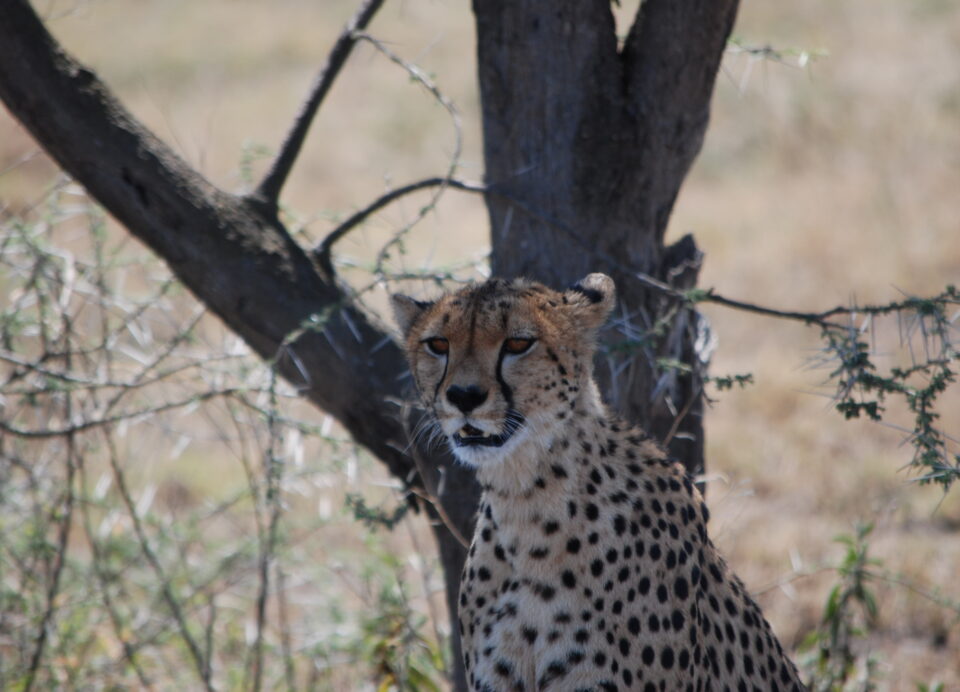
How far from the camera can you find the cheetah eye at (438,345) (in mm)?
2385

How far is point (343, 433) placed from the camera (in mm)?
5051

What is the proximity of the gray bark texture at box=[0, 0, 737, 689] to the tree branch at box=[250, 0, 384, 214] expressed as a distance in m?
0.03

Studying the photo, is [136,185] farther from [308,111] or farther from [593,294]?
[593,294]

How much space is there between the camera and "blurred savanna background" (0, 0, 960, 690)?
3.45 metres

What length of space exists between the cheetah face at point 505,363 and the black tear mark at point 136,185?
0.95 m

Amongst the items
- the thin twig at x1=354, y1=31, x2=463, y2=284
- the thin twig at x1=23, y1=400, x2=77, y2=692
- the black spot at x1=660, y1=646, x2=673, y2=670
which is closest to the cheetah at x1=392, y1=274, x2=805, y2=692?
the black spot at x1=660, y1=646, x2=673, y2=670

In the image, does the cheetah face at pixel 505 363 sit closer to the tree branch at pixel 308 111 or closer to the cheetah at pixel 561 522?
the cheetah at pixel 561 522

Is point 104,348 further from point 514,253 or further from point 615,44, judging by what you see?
point 615,44

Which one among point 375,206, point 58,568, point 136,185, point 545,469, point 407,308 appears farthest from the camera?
point 58,568

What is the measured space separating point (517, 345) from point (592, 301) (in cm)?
25

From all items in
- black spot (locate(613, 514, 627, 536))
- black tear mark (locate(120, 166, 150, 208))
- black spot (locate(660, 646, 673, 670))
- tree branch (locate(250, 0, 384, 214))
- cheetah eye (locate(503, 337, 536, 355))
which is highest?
tree branch (locate(250, 0, 384, 214))

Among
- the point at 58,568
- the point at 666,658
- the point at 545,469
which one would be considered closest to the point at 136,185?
the point at 58,568

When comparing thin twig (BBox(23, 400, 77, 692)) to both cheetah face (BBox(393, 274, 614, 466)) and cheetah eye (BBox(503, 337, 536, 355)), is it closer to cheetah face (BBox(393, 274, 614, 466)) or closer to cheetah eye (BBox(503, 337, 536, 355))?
cheetah face (BBox(393, 274, 614, 466))

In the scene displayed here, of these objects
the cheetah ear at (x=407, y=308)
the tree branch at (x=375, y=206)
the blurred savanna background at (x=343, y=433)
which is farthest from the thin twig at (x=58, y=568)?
the cheetah ear at (x=407, y=308)
